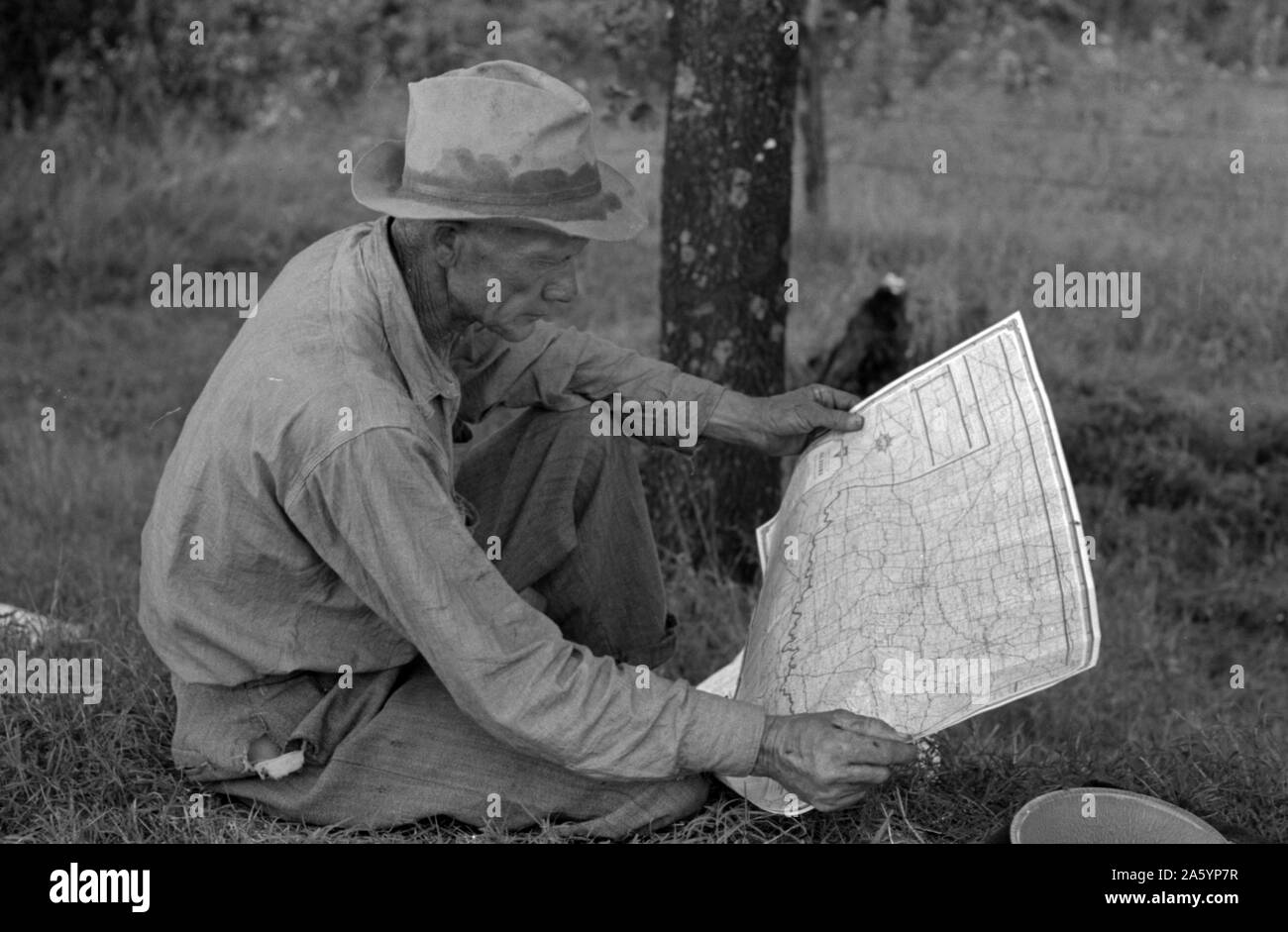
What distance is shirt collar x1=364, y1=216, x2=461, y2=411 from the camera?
2.75 m

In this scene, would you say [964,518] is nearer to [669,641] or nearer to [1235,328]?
[669,641]

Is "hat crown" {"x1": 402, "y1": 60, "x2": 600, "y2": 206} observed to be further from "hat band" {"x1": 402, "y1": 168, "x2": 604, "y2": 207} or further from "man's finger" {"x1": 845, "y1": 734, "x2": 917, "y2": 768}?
"man's finger" {"x1": 845, "y1": 734, "x2": 917, "y2": 768}

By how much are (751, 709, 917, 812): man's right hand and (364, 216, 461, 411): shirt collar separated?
0.85 metres

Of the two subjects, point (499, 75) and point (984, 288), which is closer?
point (499, 75)

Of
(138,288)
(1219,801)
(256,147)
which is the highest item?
(256,147)

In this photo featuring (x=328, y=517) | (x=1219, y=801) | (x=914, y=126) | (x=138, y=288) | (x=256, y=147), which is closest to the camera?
(x=328, y=517)

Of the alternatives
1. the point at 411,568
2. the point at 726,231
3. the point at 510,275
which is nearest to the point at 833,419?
the point at 510,275

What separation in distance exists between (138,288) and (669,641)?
4.45 m

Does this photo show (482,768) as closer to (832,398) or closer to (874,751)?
(874,751)

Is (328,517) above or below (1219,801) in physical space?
above

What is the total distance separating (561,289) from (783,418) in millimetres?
670

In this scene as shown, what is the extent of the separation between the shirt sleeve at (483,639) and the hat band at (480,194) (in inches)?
16.8

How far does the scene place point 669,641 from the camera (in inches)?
138
